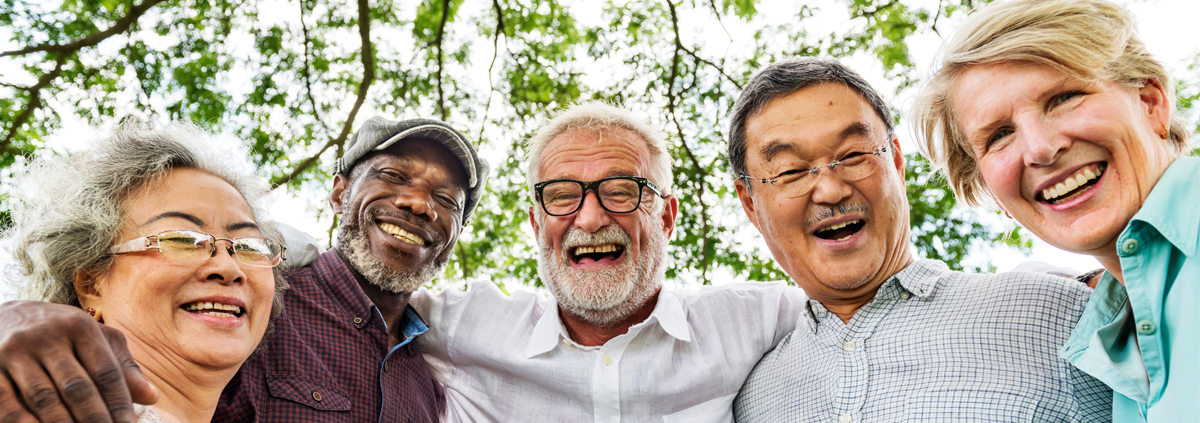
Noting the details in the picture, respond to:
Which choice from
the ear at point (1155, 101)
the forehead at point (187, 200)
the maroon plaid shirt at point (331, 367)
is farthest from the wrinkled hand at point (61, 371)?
the ear at point (1155, 101)

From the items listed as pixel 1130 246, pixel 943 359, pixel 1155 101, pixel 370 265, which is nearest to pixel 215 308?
pixel 370 265

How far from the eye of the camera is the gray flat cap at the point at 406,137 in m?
3.15

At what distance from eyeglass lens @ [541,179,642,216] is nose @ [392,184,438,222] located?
1.83 feet

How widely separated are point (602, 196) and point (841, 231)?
1.09 m

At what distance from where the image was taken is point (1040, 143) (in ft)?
5.86

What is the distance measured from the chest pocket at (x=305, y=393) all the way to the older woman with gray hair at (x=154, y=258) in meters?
0.34

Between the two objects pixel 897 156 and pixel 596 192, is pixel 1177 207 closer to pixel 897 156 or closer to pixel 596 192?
pixel 897 156

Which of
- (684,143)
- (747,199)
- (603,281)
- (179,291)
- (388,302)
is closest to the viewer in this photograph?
(179,291)

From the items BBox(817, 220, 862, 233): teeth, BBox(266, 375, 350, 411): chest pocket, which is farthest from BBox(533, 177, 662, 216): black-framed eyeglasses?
BBox(266, 375, 350, 411): chest pocket

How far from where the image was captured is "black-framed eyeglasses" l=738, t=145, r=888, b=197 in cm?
242

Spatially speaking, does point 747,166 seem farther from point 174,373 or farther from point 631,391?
point 174,373

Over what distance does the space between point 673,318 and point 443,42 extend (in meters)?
4.78

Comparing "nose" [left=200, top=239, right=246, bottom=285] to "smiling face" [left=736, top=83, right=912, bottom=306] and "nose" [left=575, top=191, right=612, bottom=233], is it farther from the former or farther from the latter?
"smiling face" [left=736, top=83, right=912, bottom=306]

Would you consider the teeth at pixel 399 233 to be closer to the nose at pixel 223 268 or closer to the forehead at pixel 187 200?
the forehead at pixel 187 200
